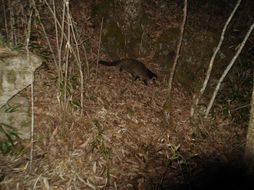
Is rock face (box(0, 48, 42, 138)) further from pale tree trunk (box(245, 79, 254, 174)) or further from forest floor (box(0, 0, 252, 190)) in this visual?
pale tree trunk (box(245, 79, 254, 174))

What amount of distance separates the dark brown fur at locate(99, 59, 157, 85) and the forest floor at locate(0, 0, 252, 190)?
0.64ft

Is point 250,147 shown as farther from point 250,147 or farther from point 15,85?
point 15,85

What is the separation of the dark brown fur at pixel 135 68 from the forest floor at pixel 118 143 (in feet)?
0.64

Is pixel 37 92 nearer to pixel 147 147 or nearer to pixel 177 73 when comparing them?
pixel 147 147

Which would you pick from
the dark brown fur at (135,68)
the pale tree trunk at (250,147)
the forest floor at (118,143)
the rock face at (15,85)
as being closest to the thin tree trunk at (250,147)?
the pale tree trunk at (250,147)

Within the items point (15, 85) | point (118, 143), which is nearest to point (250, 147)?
point (118, 143)

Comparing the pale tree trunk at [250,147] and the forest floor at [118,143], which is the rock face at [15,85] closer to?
the forest floor at [118,143]

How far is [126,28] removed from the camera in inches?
279

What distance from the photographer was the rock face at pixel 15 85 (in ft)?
16.1

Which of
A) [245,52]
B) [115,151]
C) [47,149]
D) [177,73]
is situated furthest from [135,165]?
[245,52]

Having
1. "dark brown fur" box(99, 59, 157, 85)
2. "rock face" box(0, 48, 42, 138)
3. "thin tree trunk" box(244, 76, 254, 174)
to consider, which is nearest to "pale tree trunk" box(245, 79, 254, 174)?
"thin tree trunk" box(244, 76, 254, 174)

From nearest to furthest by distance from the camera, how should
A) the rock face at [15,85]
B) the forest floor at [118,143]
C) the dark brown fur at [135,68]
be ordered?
1. the forest floor at [118,143]
2. the rock face at [15,85]
3. the dark brown fur at [135,68]

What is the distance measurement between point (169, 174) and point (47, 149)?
6.21 feet

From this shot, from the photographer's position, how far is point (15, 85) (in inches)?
196
